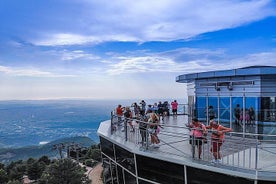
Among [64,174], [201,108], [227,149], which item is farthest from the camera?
[64,174]

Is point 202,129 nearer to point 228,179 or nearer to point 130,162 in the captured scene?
point 228,179

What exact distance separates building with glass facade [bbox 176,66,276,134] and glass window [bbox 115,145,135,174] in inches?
238

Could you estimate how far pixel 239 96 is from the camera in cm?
1531

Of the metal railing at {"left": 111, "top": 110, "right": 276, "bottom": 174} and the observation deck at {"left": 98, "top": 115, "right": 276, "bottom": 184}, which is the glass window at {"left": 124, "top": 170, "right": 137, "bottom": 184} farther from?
the metal railing at {"left": 111, "top": 110, "right": 276, "bottom": 174}

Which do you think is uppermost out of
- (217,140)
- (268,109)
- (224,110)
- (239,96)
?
(239,96)

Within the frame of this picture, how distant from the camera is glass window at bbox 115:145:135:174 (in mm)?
12250

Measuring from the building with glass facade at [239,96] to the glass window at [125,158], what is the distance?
6.04m

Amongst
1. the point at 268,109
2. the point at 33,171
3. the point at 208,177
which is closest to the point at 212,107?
the point at 268,109

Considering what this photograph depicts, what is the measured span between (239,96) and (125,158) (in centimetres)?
671

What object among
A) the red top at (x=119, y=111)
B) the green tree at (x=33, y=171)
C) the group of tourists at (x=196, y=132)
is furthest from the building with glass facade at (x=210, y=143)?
the green tree at (x=33, y=171)

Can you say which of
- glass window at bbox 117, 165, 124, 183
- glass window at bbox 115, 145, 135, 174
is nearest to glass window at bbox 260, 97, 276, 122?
glass window at bbox 115, 145, 135, 174

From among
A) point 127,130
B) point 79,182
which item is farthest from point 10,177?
point 127,130

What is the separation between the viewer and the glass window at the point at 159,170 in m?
10.3

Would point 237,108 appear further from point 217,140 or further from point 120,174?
point 120,174
